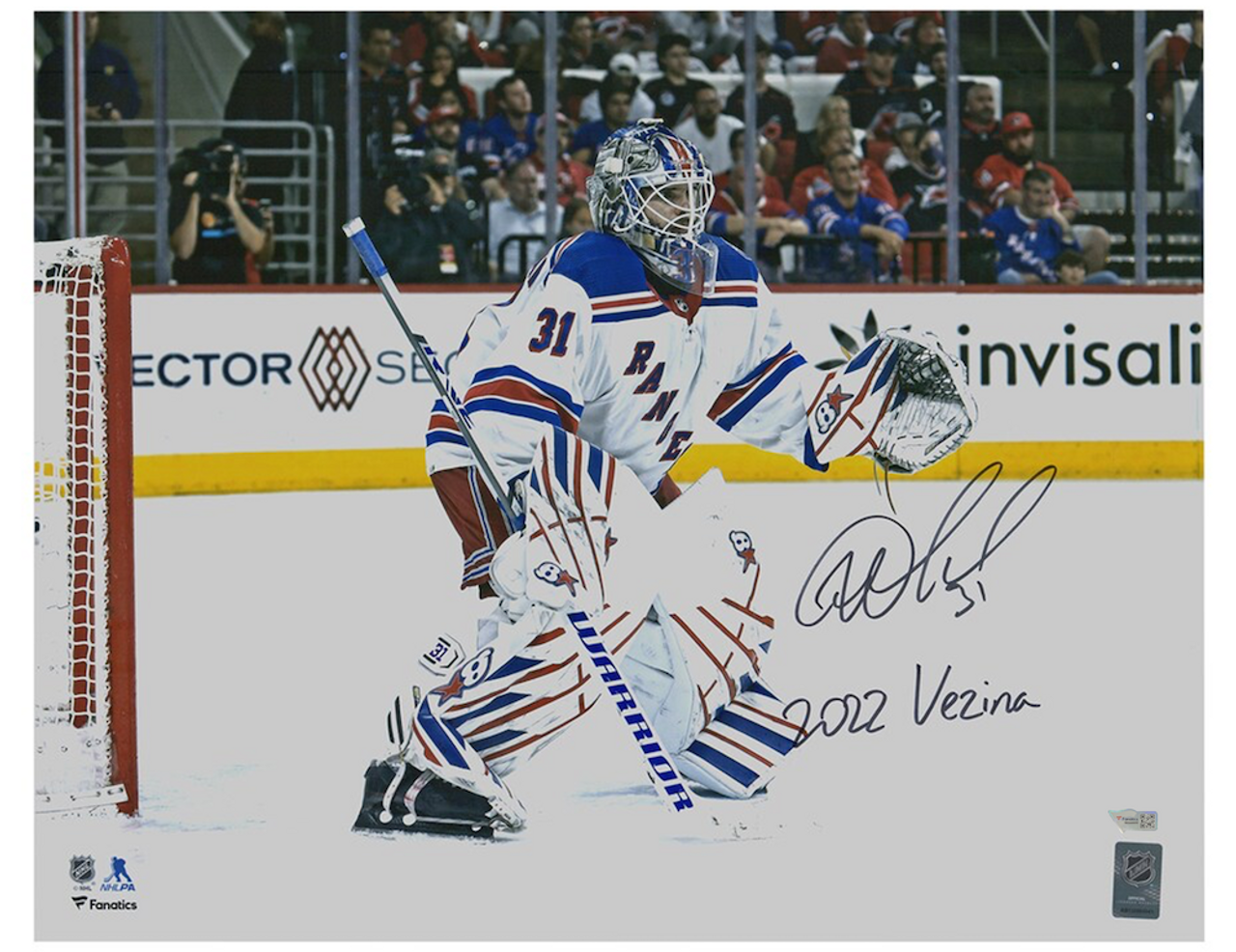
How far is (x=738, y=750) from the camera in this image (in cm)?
351

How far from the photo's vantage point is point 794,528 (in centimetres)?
354

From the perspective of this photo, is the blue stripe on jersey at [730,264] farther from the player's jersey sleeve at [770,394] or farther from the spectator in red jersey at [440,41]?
the spectator in red jersey at [440,41]

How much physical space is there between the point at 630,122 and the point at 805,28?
0.55 meters

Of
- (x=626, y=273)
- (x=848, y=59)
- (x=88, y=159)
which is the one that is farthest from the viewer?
(x=848, y=59)

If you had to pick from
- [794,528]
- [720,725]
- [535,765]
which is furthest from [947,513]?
[535,765]

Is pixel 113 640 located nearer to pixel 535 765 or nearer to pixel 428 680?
pixel 428 680

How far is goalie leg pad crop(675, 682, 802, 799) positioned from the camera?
351 centimetres

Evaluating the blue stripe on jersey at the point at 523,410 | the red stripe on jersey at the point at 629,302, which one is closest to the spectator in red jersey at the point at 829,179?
the red stripe on jersey at the point at 629,302

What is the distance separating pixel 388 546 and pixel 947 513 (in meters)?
1.00

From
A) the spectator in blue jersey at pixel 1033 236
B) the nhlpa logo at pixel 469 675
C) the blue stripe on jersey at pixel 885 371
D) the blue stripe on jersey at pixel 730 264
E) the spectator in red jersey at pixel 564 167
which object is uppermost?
the spectator in red jersey at pixel 564 167

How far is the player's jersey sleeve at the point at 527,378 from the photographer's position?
3365 mm

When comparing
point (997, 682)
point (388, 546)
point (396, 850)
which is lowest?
point (396, 850)
